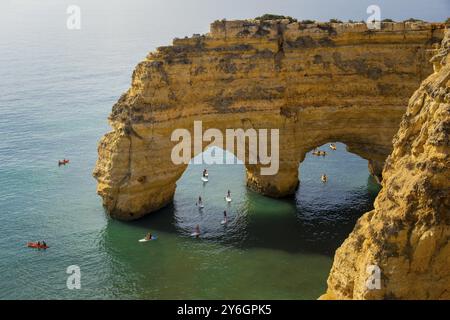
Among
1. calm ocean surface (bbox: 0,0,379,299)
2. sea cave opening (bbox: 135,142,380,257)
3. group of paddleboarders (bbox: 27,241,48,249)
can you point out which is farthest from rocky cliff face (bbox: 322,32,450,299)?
group of paddleboarders (bbox: 27,241,48,249)

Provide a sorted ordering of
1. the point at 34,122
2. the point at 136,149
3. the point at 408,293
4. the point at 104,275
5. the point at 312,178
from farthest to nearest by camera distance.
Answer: the point at 34,122, the point at 312,178, the point at 136,149, the point at 104,275, the point at 408,293

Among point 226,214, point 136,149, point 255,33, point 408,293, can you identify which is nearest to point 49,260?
point 136,149

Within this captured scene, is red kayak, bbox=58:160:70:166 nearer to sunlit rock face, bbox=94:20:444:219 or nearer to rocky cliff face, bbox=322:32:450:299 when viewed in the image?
sunlit rock face, bbox=94:20:444:219

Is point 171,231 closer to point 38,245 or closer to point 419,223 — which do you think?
point 38,245

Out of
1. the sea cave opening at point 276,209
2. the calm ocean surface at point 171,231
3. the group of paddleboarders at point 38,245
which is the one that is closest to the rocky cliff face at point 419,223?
the calm ocean surface at point 171,231

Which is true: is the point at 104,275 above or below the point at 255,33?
below
